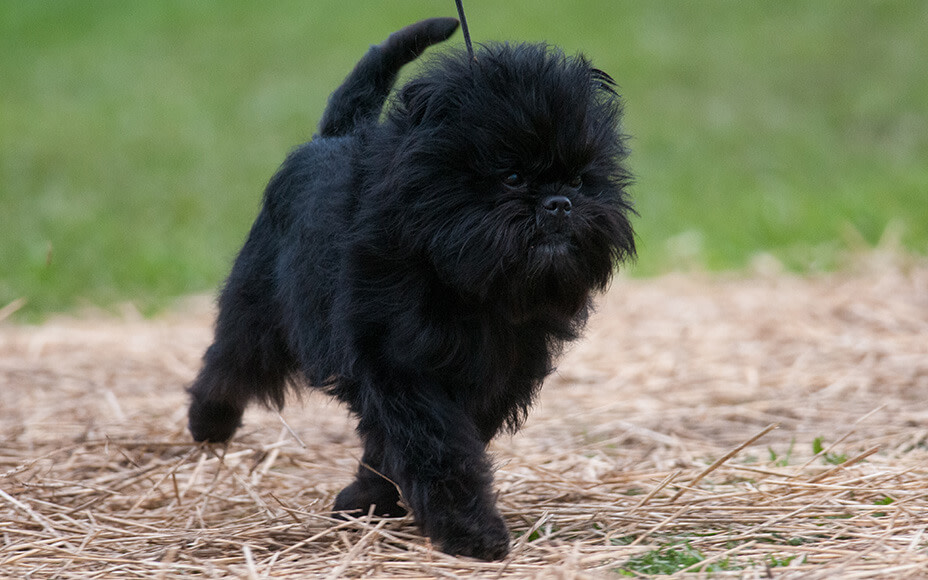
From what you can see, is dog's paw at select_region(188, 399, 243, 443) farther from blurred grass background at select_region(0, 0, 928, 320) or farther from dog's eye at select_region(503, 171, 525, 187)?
blurred grass background at select_region(0, 0, 928, 320)

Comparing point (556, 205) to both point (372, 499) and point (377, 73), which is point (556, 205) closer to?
point (372, 499)

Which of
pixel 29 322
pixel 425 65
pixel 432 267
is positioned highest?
pixel 425 65

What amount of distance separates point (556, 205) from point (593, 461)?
148cm

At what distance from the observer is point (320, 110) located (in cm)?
1250

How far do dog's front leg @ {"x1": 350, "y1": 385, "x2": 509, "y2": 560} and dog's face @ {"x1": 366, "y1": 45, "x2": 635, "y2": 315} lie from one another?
1.10 feet

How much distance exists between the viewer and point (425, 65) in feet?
9.21

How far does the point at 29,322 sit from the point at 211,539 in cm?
503

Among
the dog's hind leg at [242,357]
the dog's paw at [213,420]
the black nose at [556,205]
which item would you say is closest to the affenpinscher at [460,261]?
the black nose at [556,205]

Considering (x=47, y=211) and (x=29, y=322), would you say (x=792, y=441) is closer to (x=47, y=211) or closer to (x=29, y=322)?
(x=29, y=322)

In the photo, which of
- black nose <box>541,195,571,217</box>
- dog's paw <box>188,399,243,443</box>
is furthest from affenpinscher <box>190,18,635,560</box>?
dog's paw <box>188,399,243,443</box>

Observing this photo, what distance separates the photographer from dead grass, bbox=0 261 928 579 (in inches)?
103

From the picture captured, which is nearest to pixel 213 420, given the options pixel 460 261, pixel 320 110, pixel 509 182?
pixel 460 261

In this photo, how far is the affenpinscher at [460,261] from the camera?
2512 millimetres

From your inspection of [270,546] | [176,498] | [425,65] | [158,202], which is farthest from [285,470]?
[158,202]
